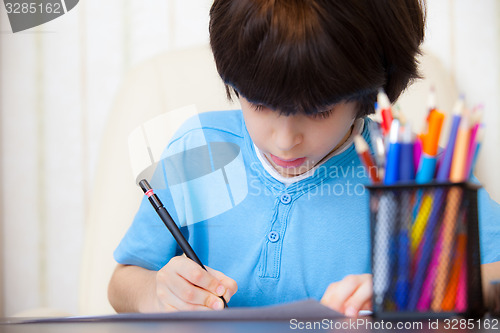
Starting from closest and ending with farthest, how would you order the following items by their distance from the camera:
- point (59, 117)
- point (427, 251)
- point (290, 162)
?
point (427, 251), point (290, 162), point (59, 117)

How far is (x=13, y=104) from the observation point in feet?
3.77

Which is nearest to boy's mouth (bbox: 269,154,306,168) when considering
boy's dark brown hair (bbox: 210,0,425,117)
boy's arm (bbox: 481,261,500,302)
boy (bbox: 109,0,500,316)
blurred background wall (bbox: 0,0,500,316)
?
boy (bbox: 109,0,500,316)

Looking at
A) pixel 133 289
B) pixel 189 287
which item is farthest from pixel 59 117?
pixel 189 287

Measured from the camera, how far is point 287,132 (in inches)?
20.6

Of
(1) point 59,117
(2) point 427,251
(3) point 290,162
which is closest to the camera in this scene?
Result: (2) point 427,251

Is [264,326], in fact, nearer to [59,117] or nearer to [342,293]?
[342,293]

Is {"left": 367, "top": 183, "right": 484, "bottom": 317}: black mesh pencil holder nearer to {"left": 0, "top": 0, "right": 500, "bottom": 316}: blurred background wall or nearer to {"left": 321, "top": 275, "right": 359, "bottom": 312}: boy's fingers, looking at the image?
{"left": 321, "top": 275, "right": 359, "bottom": 312}: boy's fingers

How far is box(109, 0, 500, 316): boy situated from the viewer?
0.48 metres

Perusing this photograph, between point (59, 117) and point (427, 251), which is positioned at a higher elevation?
point (59, 117)

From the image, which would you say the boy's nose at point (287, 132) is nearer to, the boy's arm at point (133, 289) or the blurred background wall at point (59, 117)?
the boy's arm at point (133, 289)

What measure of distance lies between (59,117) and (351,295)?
866mm

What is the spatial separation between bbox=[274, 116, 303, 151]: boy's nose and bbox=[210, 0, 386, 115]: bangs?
0.7 inches

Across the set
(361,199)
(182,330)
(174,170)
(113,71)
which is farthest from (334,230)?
(113,71)

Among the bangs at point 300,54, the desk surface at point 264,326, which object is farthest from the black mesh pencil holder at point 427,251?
the bangs at point 300,54
